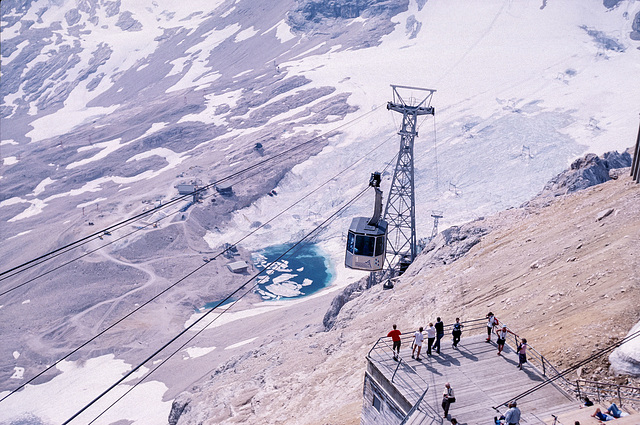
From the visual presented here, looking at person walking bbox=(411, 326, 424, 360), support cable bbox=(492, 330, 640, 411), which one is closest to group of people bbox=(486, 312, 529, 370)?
support cable bbox=(492, 330, 640, 411)

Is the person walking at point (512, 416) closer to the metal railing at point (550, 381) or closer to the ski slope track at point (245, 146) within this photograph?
the metal railing at point (550, 381)

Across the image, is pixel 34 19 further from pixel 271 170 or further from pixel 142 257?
pixel 142 257

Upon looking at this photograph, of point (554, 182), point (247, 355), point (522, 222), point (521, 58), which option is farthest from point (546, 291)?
point (521, 58)

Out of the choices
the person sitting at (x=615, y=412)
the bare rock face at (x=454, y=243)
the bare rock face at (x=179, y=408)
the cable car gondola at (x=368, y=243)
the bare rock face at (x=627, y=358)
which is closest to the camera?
the person sitting at (x=615, y=412)

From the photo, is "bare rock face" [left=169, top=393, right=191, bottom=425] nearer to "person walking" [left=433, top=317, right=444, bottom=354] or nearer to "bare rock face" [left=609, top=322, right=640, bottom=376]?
"person walking" [left=433, top=317, right=444, bottom=354]

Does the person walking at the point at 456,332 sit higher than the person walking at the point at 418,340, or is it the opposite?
the person walking at the point at 418,340

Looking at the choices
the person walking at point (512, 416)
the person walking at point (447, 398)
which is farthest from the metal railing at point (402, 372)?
the person walking at point (512, 416)
